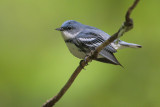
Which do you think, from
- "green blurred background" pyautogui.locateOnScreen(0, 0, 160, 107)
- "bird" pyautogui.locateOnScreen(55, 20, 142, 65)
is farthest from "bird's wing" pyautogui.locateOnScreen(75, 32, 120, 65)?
"green blurred background" pyautogui.locateOnScreen(0, 0, 160, 107)

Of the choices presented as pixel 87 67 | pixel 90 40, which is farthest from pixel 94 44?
pixel 87 67

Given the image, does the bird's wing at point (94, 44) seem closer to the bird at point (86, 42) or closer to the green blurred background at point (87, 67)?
the bird at point (86, 42)

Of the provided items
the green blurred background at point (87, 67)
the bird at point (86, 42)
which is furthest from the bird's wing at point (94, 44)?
the green blurred background at point (87, 67)

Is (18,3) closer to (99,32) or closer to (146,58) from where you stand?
(99,32)

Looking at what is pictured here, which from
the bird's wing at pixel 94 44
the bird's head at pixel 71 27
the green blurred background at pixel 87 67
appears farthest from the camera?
the green blurred background at pixel 87 67

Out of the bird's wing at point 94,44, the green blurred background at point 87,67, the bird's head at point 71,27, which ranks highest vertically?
the bird's head at point 71,27

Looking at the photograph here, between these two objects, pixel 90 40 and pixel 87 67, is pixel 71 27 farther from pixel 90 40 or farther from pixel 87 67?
pixel 87 67
